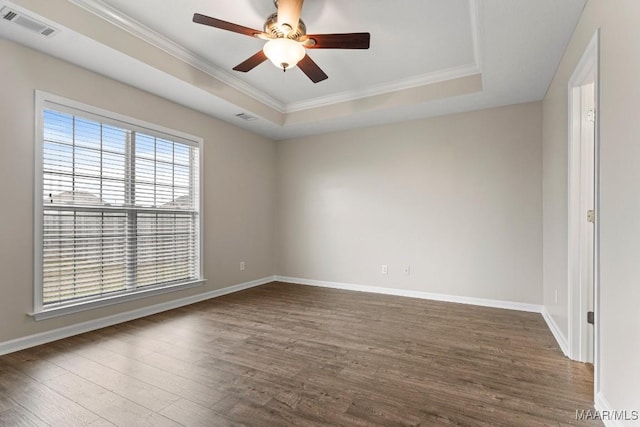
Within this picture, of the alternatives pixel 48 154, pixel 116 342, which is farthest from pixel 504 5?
pixel 116 342

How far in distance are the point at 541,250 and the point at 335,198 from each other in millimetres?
2867

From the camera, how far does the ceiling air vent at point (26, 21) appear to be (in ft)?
7.28

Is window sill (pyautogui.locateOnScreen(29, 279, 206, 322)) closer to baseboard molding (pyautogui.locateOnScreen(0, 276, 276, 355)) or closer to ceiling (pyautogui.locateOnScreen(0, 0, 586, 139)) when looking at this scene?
baseboard molding (pyautogui.locateOnScreen(0, 276, 276, 355))

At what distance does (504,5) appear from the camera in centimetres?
210

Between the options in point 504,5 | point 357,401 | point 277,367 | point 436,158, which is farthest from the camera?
point 436,158

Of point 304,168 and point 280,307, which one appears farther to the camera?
point 304,168

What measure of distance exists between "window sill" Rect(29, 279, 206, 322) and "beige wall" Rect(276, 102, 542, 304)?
2.05m

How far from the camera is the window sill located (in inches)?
108

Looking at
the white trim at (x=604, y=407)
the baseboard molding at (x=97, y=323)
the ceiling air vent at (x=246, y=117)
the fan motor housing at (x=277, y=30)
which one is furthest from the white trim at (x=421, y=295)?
the fan motor housing at (x=277, y=30)

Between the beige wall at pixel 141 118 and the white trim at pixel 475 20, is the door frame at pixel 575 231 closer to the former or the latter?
the white trim at pixel 475 20

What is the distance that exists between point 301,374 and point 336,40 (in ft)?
8.23

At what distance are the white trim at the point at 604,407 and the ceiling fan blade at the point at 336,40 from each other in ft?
8.76

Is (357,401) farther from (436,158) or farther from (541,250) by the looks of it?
(436,158)

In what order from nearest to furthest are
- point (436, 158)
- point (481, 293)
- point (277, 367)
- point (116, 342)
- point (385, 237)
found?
1. point (277, 367)
2. point (116, 342)
3. point (481, 293)
4. point (436, 158)
5. point (385, 237)
